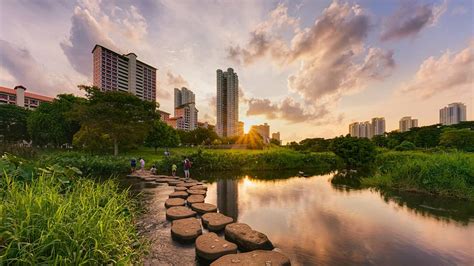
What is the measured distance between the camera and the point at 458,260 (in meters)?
4.03

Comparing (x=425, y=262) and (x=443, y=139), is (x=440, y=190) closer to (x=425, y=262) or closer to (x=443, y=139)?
(x=425, y=262)

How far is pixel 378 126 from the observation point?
58.4 metres

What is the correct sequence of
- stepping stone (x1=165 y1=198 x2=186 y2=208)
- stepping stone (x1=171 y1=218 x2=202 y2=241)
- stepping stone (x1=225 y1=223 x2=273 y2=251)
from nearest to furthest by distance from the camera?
stepping stone (x1=225 y1=223 x2=273 y2=251), stepping stone (x1=171 y1=218 x2=202 y2=241), stepping stone (x1=165 y1=198 x2=186 y2=208)

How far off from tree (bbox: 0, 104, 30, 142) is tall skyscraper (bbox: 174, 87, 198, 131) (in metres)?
61.5

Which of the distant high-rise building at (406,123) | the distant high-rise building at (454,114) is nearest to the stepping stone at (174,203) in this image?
the distant high-rise building at (454,114)

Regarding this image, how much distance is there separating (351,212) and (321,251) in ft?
10.7

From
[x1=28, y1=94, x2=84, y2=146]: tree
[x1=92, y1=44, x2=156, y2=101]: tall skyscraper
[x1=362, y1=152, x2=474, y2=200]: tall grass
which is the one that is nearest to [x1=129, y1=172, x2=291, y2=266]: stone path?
[x1=362, y1=152, x2=474, y2=200]: tall grass

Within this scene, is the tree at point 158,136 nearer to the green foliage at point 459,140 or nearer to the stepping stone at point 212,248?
the stepping stone at point 212,248

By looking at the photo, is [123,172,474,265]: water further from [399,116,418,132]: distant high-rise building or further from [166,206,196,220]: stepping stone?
[399,116,418,132]: distant high-rise building

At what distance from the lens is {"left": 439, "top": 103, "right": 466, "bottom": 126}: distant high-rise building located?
154 ft

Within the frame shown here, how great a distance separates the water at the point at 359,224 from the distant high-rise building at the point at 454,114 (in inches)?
2224

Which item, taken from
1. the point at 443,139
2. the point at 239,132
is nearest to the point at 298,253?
the point at 443,139

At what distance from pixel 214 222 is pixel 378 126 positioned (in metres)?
67.3

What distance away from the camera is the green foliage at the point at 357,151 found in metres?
18.1
